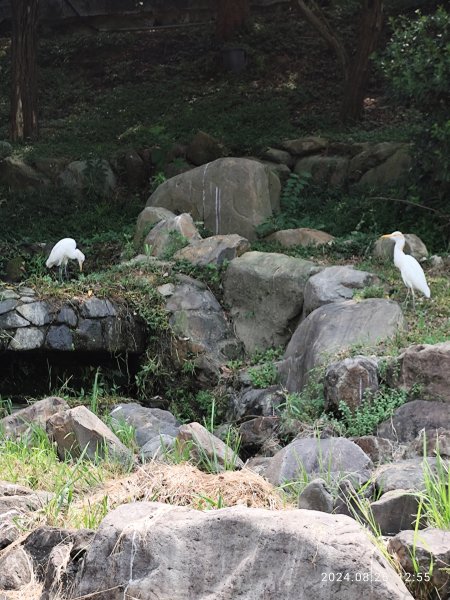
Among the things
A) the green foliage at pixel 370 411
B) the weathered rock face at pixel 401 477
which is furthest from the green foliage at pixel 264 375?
the weathered rock face at pixel 401 477

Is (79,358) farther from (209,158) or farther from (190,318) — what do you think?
(209,158)

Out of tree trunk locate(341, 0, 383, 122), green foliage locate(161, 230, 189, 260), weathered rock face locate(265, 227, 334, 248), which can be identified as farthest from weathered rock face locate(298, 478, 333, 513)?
tree trunk locate(341, 0, 383, 122)

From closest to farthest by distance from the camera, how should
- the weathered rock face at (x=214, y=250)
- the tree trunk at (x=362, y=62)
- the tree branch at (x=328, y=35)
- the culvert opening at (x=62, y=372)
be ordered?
the culvert opening at (x=62, y=372) < the weathered rock face at (x=214, y=250) < the tree trunk at (x=362, y=62) < the tree branch at (x=328, y=35)

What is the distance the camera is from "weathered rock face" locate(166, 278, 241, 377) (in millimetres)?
9695

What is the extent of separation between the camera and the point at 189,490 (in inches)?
163

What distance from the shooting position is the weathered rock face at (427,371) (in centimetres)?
700

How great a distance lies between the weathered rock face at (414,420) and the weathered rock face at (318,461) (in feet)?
3.72

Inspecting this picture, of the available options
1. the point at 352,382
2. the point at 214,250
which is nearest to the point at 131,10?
the point at 214,250

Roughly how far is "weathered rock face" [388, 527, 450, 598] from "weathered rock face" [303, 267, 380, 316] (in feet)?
18.2

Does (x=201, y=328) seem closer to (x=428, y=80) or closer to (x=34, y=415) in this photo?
(x=34, y=415)

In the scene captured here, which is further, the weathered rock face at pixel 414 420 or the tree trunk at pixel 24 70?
the tree trunk at pixel 24 70

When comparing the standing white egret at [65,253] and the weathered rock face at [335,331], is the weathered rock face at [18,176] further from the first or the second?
the weathered rock face at [335,331]

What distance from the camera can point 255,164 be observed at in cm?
1209

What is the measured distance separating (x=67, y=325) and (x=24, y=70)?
6933mm
